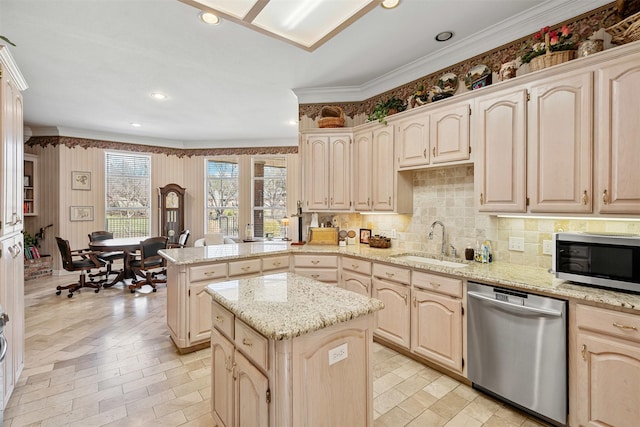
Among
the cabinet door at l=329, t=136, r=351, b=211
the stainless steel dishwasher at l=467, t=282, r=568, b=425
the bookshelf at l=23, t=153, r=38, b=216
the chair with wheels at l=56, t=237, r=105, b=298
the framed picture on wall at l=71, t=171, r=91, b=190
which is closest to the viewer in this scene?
the stainless steel dishwasher at l=467, t=282, r=568, b=425

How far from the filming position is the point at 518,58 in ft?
8.41

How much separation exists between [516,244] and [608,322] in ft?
3.15

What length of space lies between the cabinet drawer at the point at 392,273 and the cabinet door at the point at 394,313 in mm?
50

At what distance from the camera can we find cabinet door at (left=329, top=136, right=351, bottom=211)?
147 inches

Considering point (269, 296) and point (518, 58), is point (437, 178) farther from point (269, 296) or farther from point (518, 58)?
point (269, 296)

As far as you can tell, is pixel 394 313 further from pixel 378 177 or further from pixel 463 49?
pixel 463 49

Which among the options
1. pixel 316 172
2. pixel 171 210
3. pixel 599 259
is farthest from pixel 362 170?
pixel 171 210

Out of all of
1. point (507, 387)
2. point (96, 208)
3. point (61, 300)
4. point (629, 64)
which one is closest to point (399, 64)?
point (629, 64)

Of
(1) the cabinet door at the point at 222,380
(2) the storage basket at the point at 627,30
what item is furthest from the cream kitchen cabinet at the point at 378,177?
(1) the cabinet door at the point at 222,380

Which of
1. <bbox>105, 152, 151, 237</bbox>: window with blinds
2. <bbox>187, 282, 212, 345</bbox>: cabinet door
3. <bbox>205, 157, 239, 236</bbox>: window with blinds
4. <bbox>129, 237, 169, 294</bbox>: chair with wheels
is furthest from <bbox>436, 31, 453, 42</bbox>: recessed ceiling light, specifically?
<bbox>105, 152, 151, 237</bbox>: window with blinds

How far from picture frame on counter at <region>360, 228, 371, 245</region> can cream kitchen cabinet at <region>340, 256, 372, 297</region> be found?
0.55 metres

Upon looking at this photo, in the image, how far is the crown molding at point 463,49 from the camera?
2.32m

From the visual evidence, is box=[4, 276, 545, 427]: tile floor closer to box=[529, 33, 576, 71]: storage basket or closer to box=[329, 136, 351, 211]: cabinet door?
box=[329, 136, 351, 211]: cabinet door

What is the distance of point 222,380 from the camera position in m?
1.70
